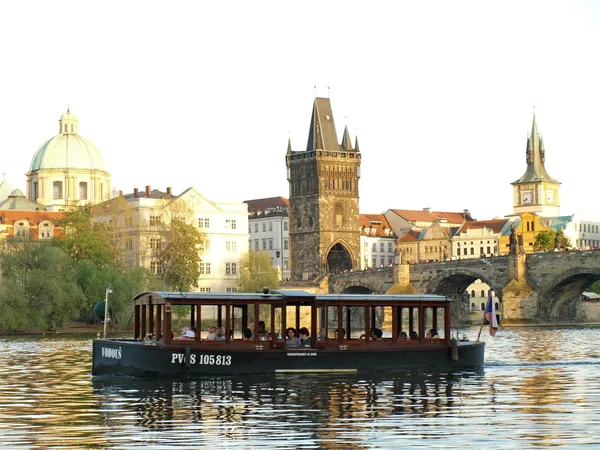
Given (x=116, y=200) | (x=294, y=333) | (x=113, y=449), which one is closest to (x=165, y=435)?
(x=113, y=449)

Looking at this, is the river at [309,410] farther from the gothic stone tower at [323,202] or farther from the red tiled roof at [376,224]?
the red tiled roof at [376,224]

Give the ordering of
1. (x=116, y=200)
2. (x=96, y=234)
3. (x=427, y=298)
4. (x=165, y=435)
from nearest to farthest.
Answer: (x=165, y=435) < (x=427, y=298) < (x=96, y=234) < (x=116, y=200)

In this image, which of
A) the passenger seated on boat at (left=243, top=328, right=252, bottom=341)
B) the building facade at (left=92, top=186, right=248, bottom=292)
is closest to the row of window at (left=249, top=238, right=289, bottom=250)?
the building facade at (left=92, top=186, right=248, bottom=292)

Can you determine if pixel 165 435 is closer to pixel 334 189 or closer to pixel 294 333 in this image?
pixel 294 333

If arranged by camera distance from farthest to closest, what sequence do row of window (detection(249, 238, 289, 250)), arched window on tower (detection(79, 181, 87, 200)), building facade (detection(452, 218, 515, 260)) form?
building facade (detection(452, 218, 515, 260))
row of window (detection(249, 238, 289, 250))
arched window on tower (detection(79, 181, 87, 200))

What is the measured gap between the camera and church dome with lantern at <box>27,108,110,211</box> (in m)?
158

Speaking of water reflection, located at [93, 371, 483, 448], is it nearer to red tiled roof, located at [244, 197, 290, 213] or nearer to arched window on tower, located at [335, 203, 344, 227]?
arched window on tower, located at [335, 203, 344, 227]

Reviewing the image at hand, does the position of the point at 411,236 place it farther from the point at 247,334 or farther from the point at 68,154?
the point at 247,334

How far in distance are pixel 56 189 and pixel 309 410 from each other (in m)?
133

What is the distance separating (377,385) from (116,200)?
8563cm

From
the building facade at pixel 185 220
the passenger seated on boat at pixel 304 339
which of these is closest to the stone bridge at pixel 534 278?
the building facade at pixel 185 220

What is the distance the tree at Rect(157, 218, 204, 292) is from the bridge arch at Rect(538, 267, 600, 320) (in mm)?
30435

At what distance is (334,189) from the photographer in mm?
161750

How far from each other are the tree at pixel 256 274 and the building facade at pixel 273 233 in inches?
1600
